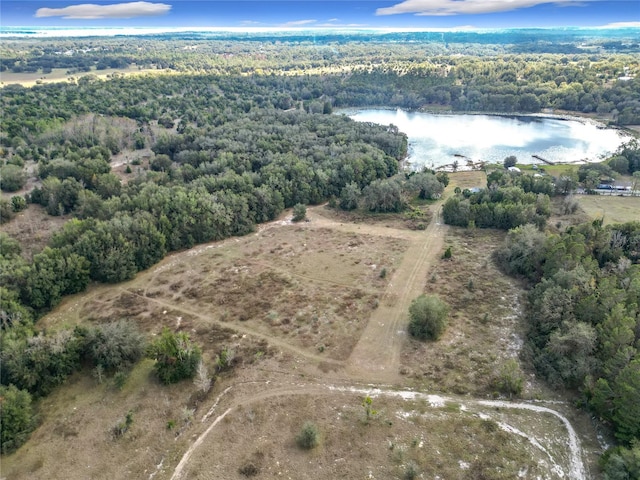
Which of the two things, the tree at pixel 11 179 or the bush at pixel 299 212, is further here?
the bush at pixel 299 212

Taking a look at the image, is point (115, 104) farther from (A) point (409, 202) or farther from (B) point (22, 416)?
(B) point (22, 416)

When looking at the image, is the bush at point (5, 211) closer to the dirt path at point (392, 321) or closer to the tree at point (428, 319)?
the dirt path at point (392, 321)

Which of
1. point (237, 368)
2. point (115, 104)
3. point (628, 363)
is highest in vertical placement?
point (115, 104)

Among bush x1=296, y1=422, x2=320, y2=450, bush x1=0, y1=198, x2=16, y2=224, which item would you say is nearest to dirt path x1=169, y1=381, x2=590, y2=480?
bush x1=296, y1=422, x2=320, y2=450

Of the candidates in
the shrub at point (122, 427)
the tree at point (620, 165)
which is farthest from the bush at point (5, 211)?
the tree at point (620, 165)

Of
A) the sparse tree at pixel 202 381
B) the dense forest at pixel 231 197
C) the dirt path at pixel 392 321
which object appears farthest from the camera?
the dirt path at pixel 392 321

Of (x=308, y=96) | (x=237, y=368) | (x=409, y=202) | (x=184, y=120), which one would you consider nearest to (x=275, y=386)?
(x=237, y=368)
